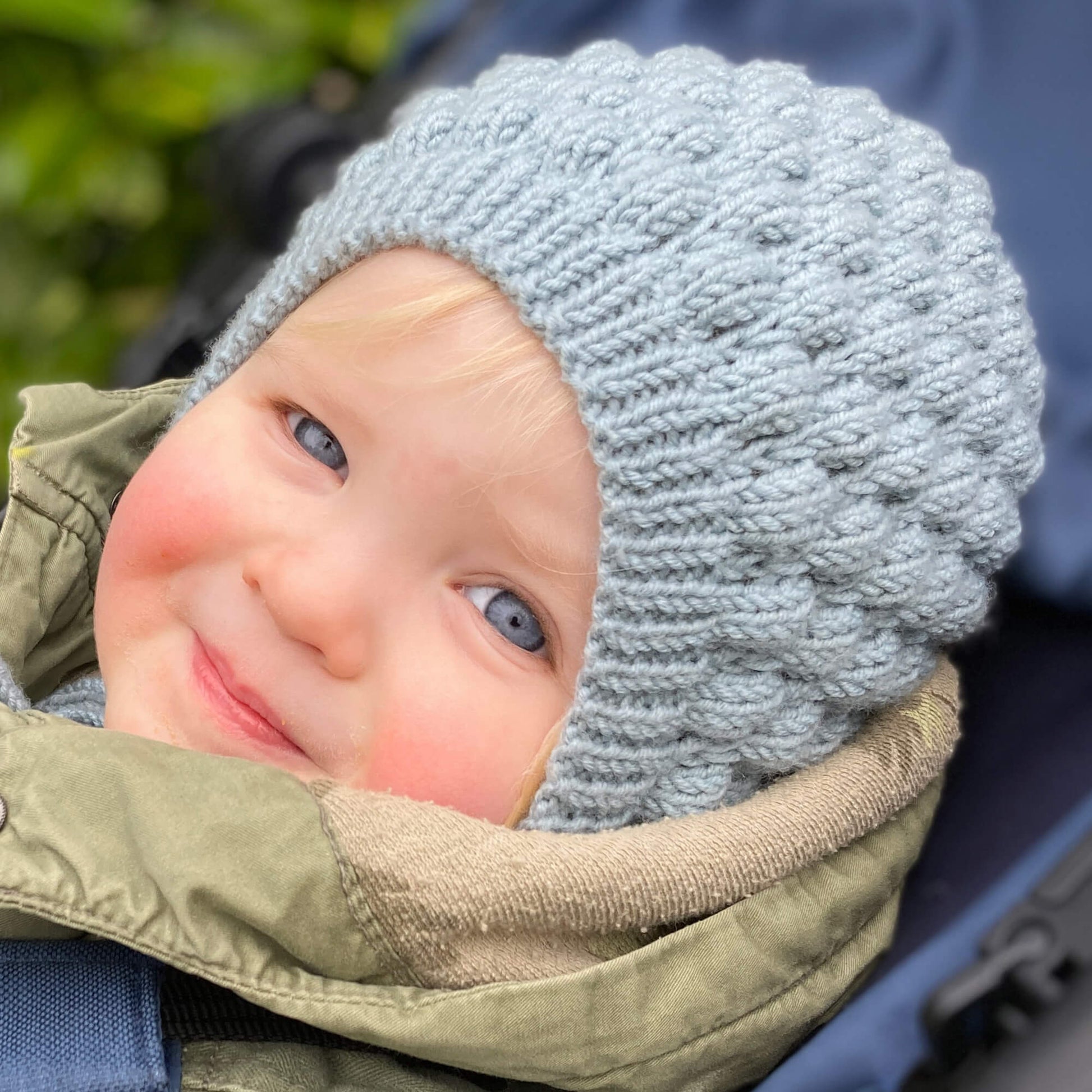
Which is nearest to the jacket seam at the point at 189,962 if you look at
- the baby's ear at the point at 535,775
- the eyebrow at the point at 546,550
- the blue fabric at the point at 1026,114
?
the baby's ear at the point at 535,775

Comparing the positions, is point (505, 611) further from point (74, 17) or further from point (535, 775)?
point (74, 17)

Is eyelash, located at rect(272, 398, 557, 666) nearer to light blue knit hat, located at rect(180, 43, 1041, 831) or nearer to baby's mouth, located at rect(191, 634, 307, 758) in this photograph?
light blue knit hat, located at rect(180, 43, 1041, 831)

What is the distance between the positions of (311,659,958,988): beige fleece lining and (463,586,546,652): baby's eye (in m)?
0.12

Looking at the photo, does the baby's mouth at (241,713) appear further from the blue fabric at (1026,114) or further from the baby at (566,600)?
the blue fabric at (1026,114)

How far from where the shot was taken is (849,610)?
2.59 feet

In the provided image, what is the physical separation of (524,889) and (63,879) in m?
0.26

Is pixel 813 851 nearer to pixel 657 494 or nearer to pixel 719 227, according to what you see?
pixel 657 494

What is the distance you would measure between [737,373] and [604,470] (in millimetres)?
98

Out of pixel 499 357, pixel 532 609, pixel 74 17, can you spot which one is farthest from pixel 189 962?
pixel 74 17

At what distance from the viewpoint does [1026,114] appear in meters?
1.00

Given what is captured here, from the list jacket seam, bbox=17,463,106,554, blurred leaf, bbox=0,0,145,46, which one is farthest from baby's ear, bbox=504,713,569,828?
blurred leaf, bbox=0,0,145,46

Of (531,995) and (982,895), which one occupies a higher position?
(982,895)

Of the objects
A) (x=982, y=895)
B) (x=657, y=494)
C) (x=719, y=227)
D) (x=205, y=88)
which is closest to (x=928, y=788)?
(x=982, y=895)

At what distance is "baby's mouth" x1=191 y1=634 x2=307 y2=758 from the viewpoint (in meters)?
0.80
